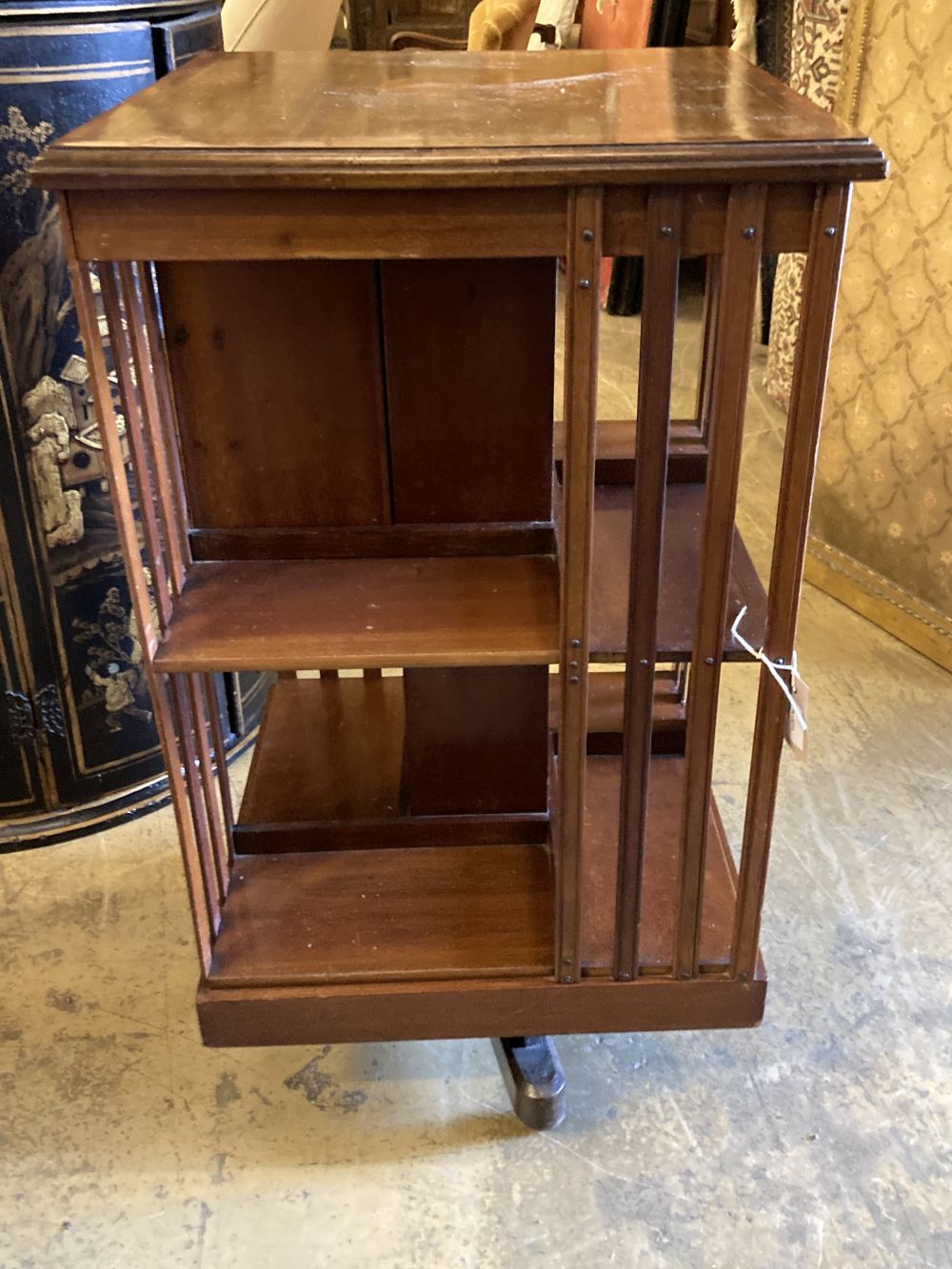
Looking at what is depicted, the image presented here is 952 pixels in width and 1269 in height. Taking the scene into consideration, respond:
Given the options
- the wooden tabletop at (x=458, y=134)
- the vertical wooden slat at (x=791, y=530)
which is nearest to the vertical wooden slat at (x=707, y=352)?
the wooden tabletop at (x=458, y=134)

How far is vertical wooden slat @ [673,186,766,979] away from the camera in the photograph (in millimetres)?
1021

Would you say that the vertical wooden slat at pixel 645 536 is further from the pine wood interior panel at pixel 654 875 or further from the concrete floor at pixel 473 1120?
the concrete floor at pixel 473 1120

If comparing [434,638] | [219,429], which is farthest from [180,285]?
[434,638]

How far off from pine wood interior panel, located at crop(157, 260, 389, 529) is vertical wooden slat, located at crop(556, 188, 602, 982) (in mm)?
292

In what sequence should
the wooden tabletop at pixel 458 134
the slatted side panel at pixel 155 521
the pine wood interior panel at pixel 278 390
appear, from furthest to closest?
1. the pine wood interior panel at pixel 278 390
2. the slatted side panel at pixel 155 521
3. the wooden tabletop at pixel 458 134

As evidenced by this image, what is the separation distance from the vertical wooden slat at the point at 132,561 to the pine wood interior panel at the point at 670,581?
0.45m

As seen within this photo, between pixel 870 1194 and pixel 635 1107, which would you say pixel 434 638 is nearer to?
pixel 635 1107

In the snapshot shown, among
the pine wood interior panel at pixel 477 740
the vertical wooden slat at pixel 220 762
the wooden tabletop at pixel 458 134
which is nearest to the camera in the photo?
the wooden tabletop at pixel 458 134

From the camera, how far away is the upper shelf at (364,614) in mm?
1182

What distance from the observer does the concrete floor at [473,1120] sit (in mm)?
1360

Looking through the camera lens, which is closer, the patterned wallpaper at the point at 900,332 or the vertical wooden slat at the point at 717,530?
the vertical wooden slat at the point at 717,530

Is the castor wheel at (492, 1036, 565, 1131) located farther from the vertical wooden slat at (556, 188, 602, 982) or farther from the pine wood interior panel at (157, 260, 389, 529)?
the pine wood interior panel at (157, 260, 389, 529)

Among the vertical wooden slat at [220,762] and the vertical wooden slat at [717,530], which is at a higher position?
the vertical wooden slat at [717,530]

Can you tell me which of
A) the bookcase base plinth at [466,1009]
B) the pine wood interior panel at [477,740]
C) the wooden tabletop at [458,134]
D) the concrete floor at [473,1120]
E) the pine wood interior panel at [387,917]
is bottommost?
the concrete floor at [473,1120]
